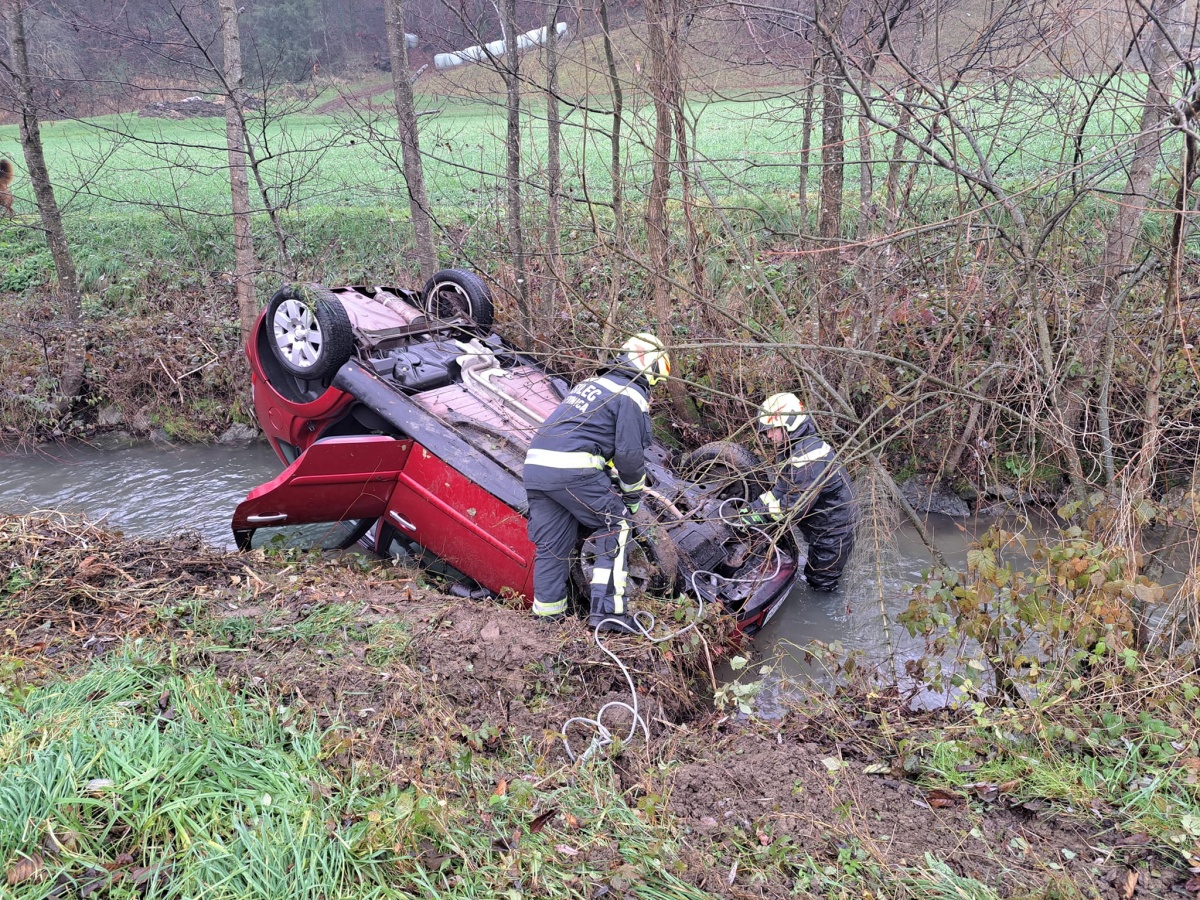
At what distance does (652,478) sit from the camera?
555 centimetres

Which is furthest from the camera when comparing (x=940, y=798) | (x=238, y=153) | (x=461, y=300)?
(x=238, y=153)

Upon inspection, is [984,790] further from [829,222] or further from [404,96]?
[404,96]

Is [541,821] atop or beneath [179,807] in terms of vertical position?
beneath

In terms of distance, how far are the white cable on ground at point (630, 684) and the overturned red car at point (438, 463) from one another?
0.22 feet

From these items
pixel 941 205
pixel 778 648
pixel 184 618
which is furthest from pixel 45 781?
pixel 941 205

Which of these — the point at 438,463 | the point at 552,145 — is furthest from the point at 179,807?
the point at 552,145

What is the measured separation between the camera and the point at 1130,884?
278 cm

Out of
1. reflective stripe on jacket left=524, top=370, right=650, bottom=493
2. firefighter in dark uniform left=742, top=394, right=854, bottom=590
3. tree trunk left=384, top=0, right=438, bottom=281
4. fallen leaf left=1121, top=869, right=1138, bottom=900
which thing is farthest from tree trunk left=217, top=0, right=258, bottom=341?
fallen leaf left=1121, top=869, right=1138, bottom=900

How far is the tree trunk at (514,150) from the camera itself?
25.5ft

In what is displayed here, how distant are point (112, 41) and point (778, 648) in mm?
8797

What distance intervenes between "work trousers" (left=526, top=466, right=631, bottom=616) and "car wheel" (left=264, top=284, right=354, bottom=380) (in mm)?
1840

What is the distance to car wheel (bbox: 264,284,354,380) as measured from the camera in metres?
5.68

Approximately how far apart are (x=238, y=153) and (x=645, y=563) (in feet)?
21.5

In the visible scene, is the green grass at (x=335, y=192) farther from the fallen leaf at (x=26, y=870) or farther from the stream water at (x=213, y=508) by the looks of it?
the fallen leaf at (x=26, y=870)
